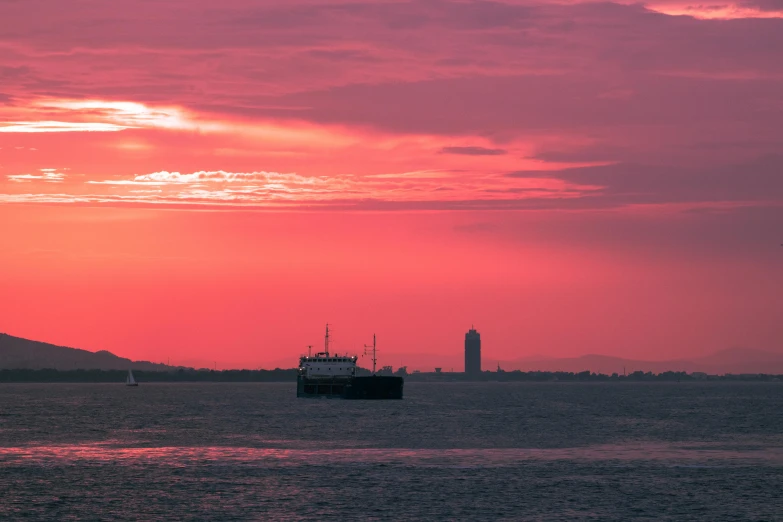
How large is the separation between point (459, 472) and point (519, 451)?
866 inches

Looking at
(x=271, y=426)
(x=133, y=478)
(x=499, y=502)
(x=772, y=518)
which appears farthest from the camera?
(x=271, y=426)

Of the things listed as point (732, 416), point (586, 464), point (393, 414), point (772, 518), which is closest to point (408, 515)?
point (772, 518)

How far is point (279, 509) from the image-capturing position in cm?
6862

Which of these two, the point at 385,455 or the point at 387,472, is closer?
the point at 387,472

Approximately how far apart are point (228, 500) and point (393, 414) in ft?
403

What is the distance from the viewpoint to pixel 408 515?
219 feet

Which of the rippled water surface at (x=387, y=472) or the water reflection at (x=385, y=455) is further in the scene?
the water reflection at (x=385, y=455)

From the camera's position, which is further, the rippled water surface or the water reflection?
the water reflection

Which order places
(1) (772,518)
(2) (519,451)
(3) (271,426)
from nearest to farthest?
(1) (772,518) < (2) (519,451) < (3) (271,426)

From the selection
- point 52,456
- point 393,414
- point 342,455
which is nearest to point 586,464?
point 342,455

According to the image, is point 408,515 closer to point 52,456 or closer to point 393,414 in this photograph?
point 52,456

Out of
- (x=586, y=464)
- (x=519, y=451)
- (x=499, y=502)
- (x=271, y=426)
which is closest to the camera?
(x=499, y=502)

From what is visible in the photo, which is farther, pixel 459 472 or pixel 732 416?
pixel 732 416

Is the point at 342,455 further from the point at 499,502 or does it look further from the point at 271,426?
the point at 271,426
